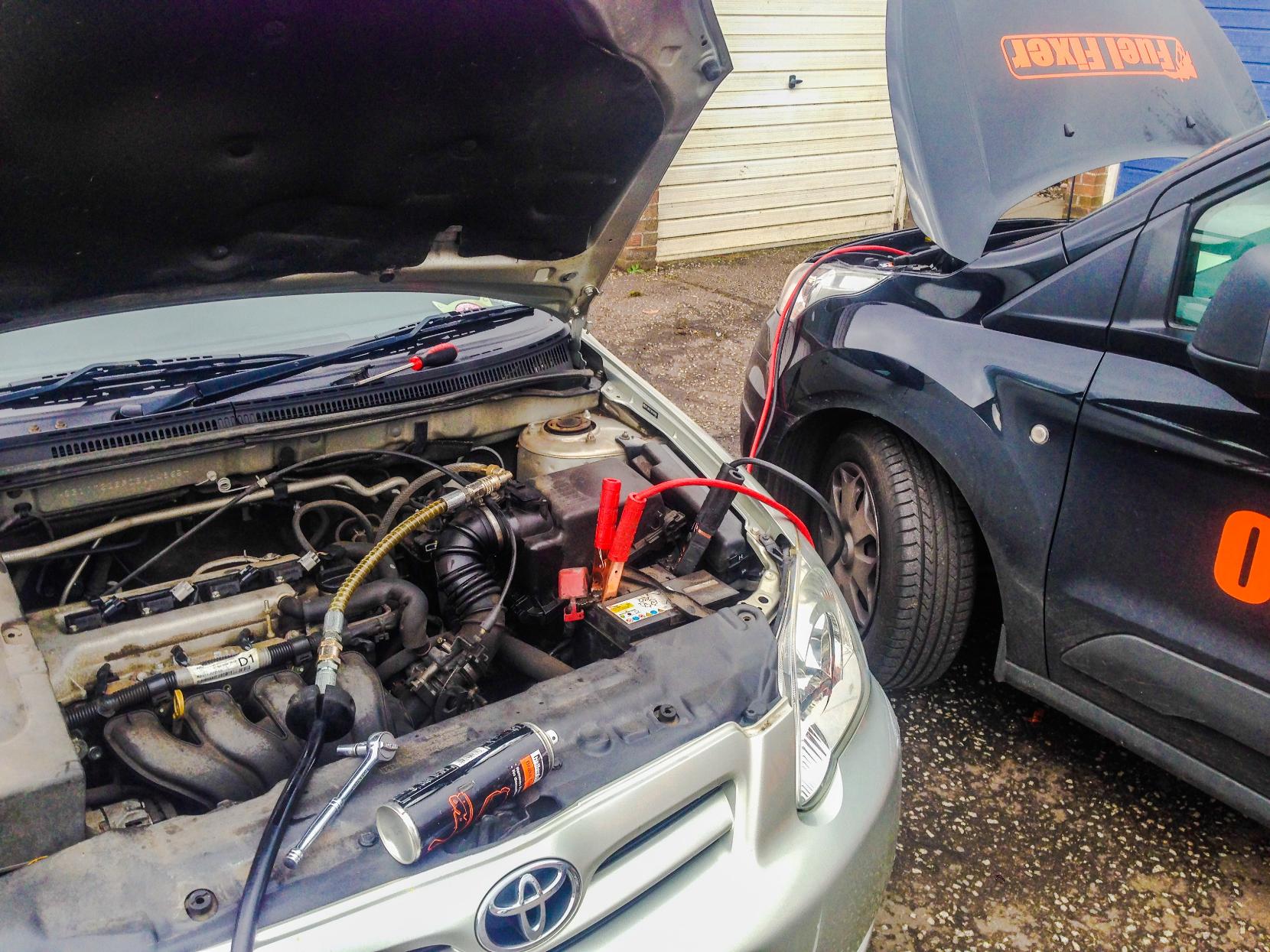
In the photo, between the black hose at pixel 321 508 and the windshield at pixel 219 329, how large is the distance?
0.42 metres

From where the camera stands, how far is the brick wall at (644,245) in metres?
7.16

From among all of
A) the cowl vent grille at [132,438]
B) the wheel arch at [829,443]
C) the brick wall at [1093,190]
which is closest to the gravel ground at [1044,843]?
the wheel arch at [829,443]

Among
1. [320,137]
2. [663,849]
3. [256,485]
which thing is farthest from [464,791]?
[320,137]

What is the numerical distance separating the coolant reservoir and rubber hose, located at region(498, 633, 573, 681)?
1.50 feet

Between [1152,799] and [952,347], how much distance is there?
1.28 m

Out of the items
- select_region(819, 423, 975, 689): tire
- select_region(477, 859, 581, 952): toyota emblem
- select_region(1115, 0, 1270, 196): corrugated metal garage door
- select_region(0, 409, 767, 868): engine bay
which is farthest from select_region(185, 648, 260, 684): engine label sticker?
select_region(1115, 0, 1270, 196): corrugated metal garage door

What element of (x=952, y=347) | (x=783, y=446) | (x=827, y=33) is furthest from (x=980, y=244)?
(x=827, y=33)

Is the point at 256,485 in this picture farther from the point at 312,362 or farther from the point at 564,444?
the point at 564,444

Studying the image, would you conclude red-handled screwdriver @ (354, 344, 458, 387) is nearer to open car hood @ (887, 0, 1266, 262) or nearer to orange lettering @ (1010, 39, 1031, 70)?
open car hood @ (887, 0, 1266, 262)

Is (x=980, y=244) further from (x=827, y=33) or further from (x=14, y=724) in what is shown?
(x=827, y=33)

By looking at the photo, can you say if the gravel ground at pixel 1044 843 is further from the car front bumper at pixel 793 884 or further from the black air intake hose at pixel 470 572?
the black air intake hose at pixel 470 572

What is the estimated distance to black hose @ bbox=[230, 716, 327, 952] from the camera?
3.62 ft

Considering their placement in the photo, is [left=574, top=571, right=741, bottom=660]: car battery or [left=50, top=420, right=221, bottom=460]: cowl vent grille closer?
[left=574, top=571, right=741, bottom=660]: car battery

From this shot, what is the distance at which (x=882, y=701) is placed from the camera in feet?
5.99
